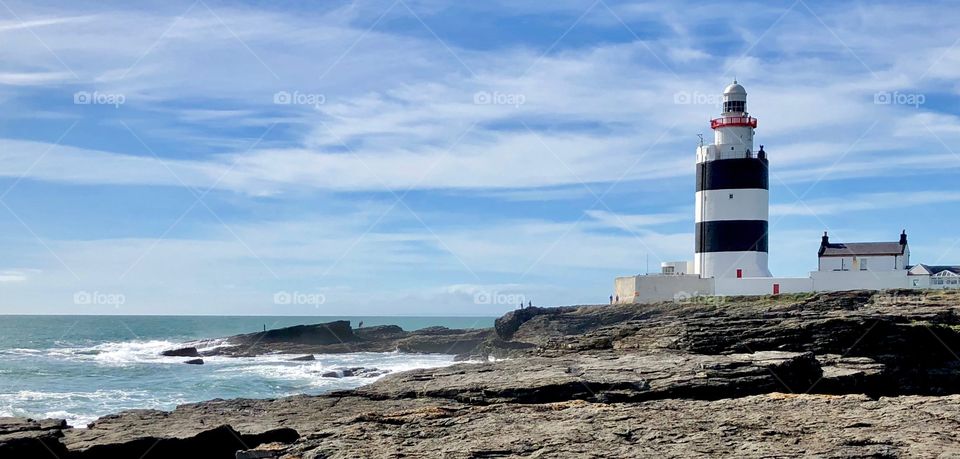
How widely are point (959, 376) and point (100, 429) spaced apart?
16005 millimetres

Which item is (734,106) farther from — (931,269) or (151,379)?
(151,379)

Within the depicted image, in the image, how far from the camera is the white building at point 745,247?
44062 mm

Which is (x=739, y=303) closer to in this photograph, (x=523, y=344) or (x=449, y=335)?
(x=523, y=344)

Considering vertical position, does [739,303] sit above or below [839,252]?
below

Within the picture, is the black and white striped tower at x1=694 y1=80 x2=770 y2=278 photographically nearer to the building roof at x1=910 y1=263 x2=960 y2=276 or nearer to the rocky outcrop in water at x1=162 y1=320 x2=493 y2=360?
the building roof at x1=910 y1=263 x2=960 y2=276

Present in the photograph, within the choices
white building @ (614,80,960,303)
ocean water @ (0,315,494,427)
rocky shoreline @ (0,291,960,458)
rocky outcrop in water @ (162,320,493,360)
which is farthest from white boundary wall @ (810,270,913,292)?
rocky outcrop in water @ (162,320,493,360)

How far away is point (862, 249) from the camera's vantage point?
152ft

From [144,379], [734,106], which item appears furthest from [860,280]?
[144,379]

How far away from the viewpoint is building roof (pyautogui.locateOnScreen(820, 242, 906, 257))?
149ft

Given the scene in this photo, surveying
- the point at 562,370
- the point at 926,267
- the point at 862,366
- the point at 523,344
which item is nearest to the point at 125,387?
the point at 523,344

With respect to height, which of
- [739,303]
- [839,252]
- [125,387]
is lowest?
[125,387]

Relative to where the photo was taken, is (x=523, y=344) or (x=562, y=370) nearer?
(x=562, y=370)

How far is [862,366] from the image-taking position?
1523 cm

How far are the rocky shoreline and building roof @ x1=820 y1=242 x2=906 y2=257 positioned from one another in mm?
20277
